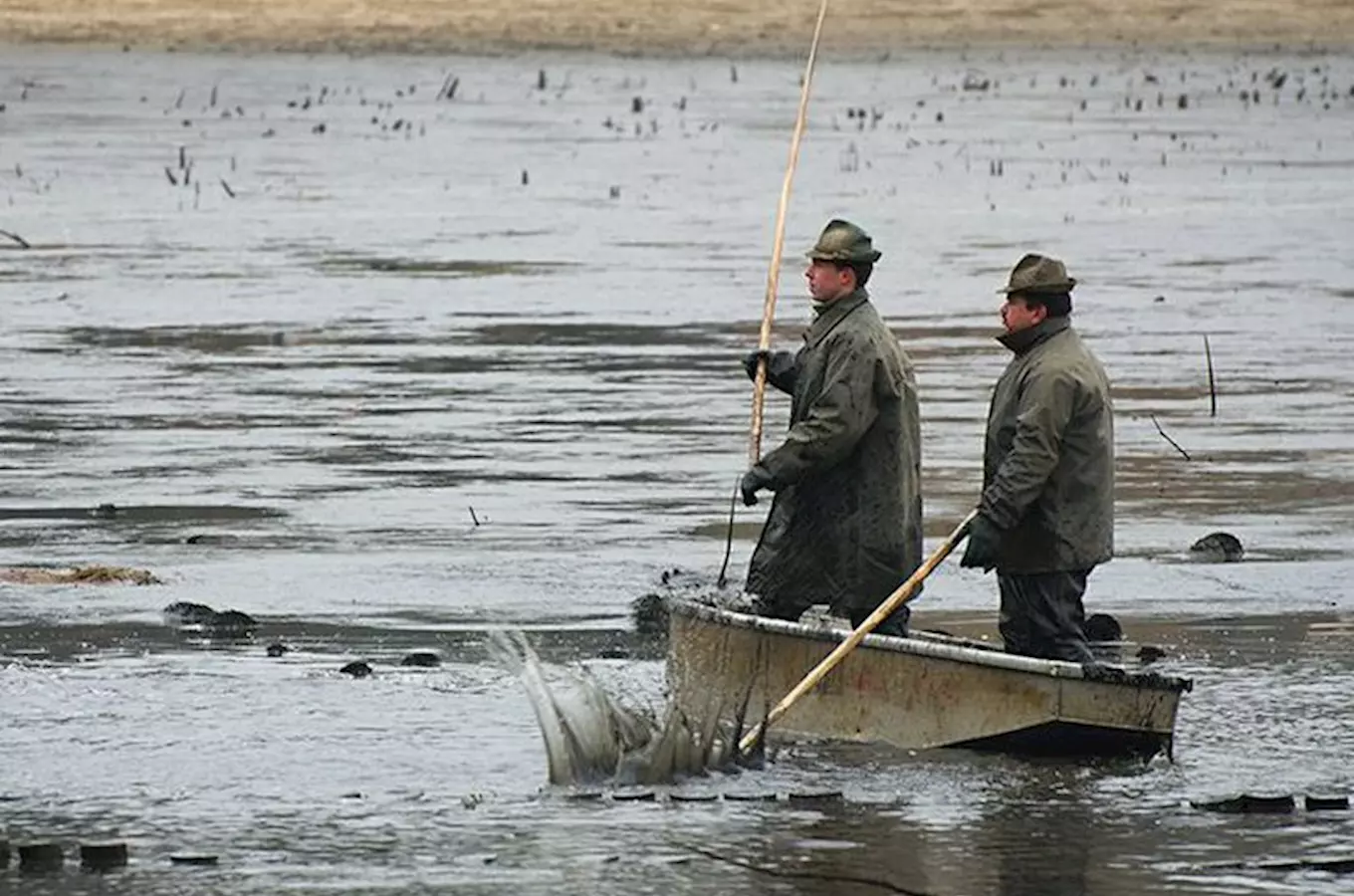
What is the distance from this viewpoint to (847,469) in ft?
39.8

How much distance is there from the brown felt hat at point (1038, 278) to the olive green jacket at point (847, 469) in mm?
491

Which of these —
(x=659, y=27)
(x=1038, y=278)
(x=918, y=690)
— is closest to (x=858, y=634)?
(x=918, y=690)

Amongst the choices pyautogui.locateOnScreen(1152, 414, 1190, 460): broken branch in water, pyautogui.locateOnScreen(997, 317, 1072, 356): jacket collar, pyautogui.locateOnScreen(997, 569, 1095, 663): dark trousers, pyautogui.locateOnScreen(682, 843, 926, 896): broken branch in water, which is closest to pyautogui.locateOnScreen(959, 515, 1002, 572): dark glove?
pyautogui.locateOnScreen(997, 569, 1095, 663): dark trousers

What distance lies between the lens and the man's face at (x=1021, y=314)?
11711 mm

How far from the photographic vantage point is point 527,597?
1440 cm

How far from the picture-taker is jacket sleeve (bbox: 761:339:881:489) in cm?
1195

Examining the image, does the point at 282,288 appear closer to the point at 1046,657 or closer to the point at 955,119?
the point at 1046,657

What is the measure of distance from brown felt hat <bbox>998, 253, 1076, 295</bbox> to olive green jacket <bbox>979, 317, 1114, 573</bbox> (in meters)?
0.11

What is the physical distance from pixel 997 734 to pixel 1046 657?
0.54 meters

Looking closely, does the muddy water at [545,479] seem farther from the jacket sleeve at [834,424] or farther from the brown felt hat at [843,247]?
the brown felt hat at [843,247]

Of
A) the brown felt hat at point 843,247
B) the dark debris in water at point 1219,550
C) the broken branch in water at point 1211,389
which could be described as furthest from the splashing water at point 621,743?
the broken branch in water at point 1211,389

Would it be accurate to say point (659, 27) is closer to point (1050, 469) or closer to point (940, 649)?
point (1050, 469)

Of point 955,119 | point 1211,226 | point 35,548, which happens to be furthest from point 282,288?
point 955,119

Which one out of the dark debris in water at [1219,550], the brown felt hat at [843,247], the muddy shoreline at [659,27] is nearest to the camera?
the brown felt hat at [843,247]
